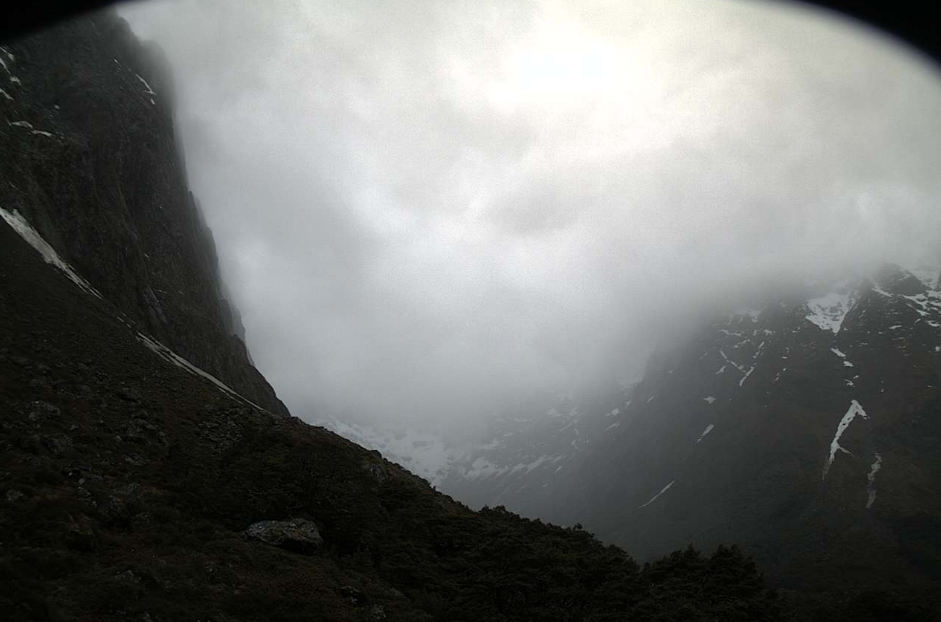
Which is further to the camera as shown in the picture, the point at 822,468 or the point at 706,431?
the point at 706,431

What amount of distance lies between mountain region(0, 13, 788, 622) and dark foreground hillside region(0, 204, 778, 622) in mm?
80

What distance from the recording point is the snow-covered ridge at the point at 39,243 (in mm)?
36000

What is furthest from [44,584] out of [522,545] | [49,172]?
[49,172]

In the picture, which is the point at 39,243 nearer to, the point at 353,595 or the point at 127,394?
the point at 127,394

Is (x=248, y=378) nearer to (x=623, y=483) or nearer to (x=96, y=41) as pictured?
(x=96, y=41)

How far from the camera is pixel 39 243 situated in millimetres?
37312

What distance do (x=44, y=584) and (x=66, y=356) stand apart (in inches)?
738

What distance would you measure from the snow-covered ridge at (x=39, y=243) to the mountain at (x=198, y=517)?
0.22m

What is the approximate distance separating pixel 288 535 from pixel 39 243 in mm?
31270

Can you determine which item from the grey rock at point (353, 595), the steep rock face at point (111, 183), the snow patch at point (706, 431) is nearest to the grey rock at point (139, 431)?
the grey rock at point (353, 595)

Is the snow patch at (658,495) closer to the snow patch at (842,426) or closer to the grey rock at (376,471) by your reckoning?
the snow patch at (842,426)

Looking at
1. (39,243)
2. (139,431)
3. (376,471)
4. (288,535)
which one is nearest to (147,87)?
(39,243)

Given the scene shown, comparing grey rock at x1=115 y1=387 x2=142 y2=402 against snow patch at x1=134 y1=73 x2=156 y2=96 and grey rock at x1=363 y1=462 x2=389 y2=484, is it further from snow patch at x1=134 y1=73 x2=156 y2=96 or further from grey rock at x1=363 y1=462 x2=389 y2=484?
snow patch at x1=134 y1=73 x2=156 y2=96

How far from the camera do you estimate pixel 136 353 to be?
112 feet
